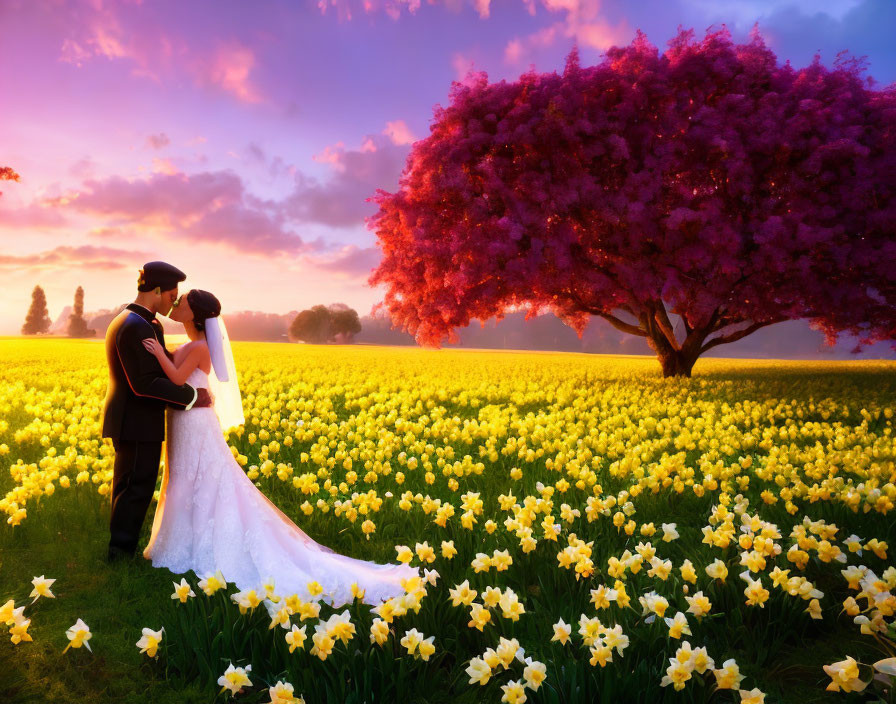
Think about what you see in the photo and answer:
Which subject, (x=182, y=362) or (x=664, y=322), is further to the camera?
(x=664, y=322)

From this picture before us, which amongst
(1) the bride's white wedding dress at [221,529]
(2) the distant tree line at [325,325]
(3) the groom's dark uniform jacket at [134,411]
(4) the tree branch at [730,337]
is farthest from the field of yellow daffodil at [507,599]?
(2) the distant tree line at [325,325]

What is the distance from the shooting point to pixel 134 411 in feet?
16.9

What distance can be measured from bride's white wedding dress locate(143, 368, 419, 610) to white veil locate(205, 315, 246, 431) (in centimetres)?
16

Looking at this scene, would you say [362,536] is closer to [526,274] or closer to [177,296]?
[177,296]

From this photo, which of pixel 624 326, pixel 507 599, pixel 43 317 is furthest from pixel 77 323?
pixel 507 599

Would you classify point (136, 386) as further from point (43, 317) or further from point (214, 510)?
point (43, 317)

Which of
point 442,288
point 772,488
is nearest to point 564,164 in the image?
point 442,288

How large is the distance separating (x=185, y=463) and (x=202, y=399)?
1.91 feet

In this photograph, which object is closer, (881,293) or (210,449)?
(210,449)

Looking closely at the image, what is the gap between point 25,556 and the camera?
566cm

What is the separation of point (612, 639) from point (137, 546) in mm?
4567

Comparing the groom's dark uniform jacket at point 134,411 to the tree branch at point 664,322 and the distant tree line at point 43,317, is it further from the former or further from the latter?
the distant tree line at point 43,317

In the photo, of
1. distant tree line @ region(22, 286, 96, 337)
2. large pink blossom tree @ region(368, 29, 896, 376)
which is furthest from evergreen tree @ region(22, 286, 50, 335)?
large pink blossom tree @ region(368, 29, 896, 376)

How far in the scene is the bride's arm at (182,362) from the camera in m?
5.02
